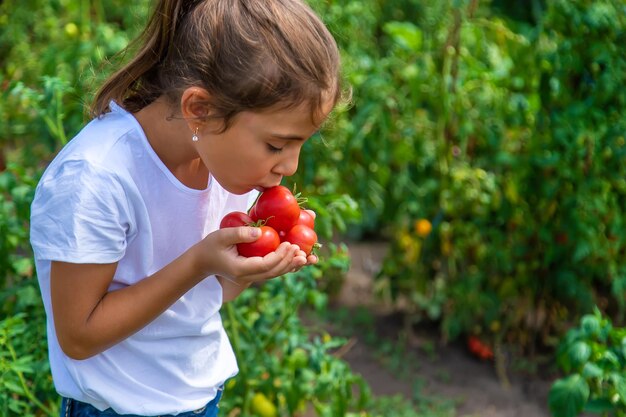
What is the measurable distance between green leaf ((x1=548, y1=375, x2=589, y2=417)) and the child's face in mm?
974

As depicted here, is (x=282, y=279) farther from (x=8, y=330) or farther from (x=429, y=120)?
(x=429, y=120)

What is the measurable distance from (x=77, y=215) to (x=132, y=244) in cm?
16

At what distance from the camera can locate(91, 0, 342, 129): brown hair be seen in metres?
1.40

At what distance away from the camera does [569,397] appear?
81.1 inches

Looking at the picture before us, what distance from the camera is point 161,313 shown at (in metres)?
1.47

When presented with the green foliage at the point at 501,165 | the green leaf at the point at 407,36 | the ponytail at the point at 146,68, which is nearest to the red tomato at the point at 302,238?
the ponytail at the point at 146,68

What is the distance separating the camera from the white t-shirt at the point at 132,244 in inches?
53.7

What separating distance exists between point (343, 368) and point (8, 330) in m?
0.90

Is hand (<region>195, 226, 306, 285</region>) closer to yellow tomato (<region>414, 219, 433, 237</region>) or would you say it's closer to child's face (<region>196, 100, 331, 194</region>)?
child's face (<region>196, 100, 331, 194</region>)

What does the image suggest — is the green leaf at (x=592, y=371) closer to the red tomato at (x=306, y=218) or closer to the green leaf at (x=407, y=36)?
the red tomato at (x=306, y=218)

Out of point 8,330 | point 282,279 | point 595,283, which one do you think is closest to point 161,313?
point 8,330

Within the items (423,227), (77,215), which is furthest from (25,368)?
(423,227)

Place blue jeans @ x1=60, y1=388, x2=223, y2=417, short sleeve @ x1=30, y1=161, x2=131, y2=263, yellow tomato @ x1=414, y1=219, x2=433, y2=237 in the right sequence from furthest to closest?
1. yellow tomato @ x1=414, y1=219, x2=433, y2=237
2. blue jeans @ x1=60, y1=388, x2=223, y2=417
3. short sleeve @ x1=30, y1=161, x2=131, y2=263

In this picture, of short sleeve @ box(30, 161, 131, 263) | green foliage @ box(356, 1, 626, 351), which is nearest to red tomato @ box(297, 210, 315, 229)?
short sleeve @ box(30, 161, 131, 263)
